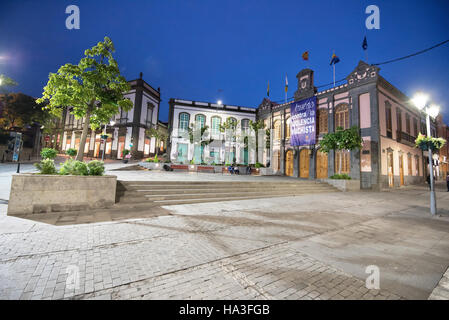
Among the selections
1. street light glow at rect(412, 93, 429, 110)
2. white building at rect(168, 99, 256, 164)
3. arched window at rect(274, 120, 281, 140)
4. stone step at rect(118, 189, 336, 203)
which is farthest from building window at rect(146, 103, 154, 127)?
street light glow at rect(412, 93, 429, 110)

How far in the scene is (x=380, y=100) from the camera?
16.5m

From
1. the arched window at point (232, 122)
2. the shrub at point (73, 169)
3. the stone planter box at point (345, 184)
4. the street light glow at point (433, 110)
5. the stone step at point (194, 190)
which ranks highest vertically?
the arched window at point (232, 122)

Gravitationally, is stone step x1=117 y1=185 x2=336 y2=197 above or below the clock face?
below

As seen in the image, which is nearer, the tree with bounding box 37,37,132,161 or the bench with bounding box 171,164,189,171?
the tree with bounding box 37,37,132,161

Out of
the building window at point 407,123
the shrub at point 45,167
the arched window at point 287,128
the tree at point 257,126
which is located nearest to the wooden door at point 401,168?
the building window at point 407,123

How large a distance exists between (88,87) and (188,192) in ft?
22.1

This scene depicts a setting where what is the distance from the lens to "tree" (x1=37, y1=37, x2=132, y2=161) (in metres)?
8.34

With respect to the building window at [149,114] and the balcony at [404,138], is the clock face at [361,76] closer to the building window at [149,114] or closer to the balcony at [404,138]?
the balcony at [404,138]

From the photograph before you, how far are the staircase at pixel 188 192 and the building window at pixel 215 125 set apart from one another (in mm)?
19323

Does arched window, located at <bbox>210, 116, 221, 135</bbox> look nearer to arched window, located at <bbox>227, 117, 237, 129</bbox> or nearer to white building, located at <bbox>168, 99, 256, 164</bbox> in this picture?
white building, located at <bbox>168, 99, 256, 164</bbox>

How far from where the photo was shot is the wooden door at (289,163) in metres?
22.5

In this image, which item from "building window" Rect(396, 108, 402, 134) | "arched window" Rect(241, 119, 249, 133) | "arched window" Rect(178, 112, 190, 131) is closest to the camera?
"building window" Rect(396, 108, 402, 134)

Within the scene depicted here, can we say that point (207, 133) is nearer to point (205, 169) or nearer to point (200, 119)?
point (200, 119)

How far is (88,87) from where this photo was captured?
28.5 ft
